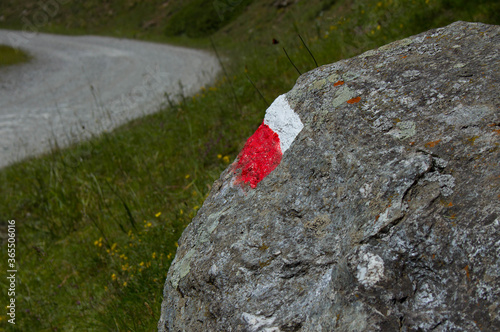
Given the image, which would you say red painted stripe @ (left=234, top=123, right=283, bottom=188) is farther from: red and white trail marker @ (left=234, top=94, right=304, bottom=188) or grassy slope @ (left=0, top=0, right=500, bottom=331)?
grassy slope @ (left=0, top=0, right=500, bottom=331)

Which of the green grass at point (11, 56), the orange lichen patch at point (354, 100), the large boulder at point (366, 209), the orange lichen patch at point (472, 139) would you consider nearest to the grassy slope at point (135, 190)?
the large boulder at point (366, 209)

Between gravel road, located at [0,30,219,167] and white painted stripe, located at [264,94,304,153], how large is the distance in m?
4.82

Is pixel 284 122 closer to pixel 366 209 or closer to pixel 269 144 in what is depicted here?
pixel 269 144

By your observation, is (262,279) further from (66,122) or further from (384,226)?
(66,122)

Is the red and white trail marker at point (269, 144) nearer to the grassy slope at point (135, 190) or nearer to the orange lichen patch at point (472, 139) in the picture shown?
the orange lichen patch at point (472, 139)

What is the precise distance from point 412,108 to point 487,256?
709 millimetres

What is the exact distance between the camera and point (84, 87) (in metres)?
12.4

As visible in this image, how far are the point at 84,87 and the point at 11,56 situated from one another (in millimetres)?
7277

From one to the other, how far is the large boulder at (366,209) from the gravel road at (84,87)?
16.6 ft

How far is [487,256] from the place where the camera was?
3.77ft

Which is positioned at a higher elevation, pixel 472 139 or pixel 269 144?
pixel 269 144

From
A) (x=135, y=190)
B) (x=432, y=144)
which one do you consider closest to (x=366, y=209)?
(x=432, y=144)

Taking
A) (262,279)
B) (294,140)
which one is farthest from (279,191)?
(262,279)

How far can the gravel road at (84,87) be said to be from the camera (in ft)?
27.7
